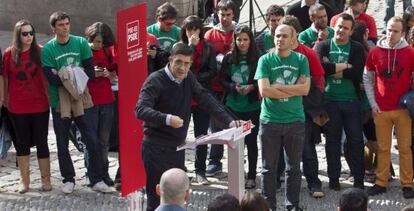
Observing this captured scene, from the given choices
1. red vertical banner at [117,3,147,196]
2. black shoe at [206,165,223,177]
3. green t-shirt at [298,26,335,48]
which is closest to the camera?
red vertical banner at [117,3,147,196]

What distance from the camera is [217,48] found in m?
11.8

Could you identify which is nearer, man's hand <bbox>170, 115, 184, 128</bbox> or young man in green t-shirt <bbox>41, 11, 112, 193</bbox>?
man's hand <bbox>170, 115, 184, 128</bbox>

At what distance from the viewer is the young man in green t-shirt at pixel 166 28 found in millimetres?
12039

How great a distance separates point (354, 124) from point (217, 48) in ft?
5.93

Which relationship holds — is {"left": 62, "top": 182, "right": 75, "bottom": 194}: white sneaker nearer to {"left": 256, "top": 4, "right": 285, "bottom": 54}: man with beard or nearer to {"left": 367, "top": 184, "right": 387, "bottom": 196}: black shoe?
{"left": 256, "top": 4, "right": 285, "bottom": 54}: man with beard

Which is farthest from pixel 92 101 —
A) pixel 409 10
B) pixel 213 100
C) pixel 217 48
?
pixel 409 10

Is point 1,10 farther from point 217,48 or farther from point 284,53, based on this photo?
point 284,53

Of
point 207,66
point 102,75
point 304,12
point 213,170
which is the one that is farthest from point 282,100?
point 304,12

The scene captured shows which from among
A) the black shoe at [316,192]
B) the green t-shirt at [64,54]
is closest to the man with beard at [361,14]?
the black shoe at [316,192]

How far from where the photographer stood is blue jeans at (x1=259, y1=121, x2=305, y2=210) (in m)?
10.3

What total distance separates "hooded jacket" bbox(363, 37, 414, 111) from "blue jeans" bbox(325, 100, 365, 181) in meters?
0.28

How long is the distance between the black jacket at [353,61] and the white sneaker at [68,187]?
3.03 metres

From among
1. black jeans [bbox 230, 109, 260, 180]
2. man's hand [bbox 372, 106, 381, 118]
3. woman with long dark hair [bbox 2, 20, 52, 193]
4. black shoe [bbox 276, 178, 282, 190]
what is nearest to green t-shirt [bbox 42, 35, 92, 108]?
woman with long dark hair [bbox 2, 20, 52, 193]

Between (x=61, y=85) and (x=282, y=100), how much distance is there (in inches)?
97.2
